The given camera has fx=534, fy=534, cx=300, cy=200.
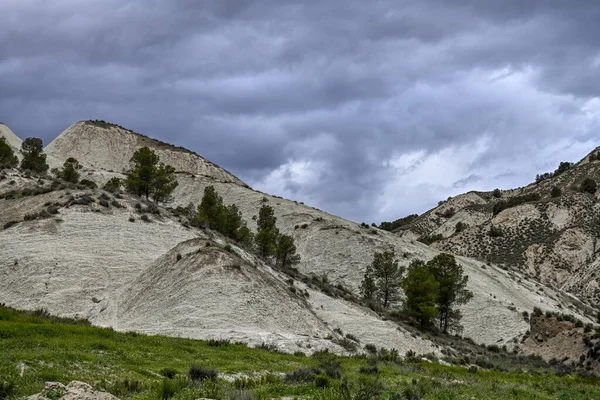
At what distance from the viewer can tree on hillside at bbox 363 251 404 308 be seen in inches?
2258

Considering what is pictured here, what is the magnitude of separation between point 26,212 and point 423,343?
34.2 metres

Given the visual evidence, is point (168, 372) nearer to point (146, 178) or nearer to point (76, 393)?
point (76, 393)

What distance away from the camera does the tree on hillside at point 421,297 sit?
48.1 m

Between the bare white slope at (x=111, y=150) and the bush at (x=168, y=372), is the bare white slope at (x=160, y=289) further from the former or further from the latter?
the bare white slope at (x=111, y=150)

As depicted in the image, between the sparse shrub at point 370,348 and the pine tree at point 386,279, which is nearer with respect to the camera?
the sparse shrub at point 370,348

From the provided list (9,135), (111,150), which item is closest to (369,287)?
(111,150)

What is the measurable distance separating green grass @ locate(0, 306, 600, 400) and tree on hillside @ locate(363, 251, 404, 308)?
113ft

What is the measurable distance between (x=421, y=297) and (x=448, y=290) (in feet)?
16.4

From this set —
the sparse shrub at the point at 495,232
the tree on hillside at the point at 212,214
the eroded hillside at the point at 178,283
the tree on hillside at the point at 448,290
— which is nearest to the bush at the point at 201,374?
the eroded hillside at the point at 178,283

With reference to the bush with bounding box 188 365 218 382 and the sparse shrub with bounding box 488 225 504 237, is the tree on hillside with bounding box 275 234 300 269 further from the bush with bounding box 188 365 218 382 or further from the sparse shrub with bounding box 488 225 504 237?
the sparse shrub with bounding box 488 225 504 237

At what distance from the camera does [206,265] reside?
3325cm

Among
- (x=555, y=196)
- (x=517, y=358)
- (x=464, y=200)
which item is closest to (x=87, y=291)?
(x=517, y=358)

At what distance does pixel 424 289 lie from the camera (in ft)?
163

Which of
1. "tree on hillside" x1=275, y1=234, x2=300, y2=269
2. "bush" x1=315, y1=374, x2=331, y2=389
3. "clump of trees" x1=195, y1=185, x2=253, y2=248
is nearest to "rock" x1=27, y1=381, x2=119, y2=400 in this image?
"bush" x1=315, y1=374, x2=331, y2=389
